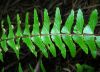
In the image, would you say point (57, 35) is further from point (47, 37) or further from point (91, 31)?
point (91, 31)

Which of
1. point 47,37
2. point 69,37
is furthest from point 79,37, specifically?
point 47,37

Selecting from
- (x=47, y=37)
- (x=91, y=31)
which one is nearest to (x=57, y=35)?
(x=47, y=37)

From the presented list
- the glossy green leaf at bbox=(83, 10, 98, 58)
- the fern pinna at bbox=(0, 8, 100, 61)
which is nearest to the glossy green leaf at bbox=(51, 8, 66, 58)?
the fern pinna at bbox=(0, 8, 100, 61)

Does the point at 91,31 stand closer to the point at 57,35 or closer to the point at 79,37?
the point at 79,37

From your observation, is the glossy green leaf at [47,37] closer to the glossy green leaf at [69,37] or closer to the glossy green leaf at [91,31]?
the glossy green leaf at [69,37]

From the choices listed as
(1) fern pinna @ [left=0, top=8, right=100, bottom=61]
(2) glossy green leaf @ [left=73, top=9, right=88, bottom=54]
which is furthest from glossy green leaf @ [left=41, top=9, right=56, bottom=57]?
(2) glossy green leaf @ [left=73, top=9, right=88, bottom=54]

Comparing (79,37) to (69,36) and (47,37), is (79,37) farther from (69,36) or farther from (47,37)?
(47,37)

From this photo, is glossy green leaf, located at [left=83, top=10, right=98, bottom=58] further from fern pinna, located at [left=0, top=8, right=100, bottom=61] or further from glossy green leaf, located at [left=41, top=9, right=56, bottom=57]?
glossy green leaf, located at [left=41, top=9, right=56, bottom=57]

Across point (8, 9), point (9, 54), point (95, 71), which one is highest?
point (8, 9)

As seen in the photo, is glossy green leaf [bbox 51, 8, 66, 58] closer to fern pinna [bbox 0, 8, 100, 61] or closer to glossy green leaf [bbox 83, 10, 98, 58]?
fern pinna [bbox 0, 8, 100, 61]

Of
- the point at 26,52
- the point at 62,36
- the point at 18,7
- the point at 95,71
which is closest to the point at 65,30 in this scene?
the point at 62,36

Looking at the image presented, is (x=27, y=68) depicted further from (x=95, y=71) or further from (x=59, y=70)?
(x=95, y=71)
